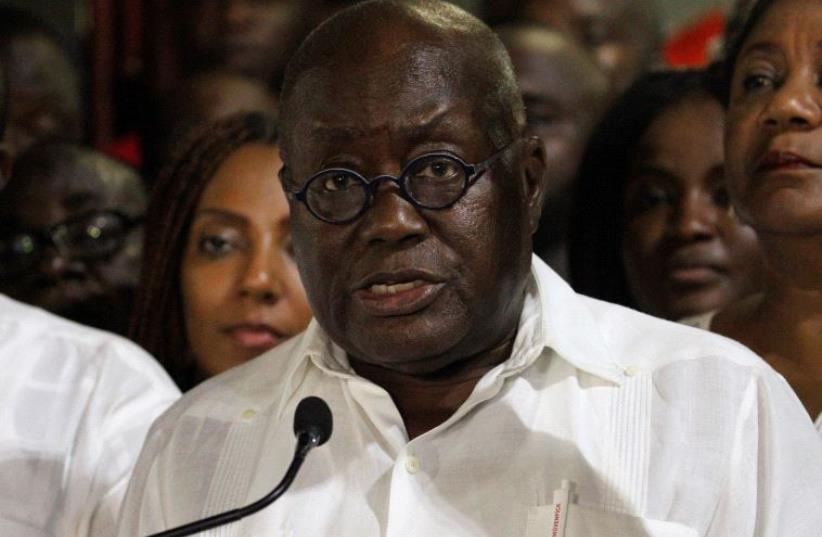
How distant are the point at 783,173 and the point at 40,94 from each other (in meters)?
2.59

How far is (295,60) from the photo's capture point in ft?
7.54

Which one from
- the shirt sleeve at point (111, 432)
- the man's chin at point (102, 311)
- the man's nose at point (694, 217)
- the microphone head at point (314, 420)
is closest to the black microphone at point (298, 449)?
the microphone head at point (314, 420)

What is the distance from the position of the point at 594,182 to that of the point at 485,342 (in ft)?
4.44

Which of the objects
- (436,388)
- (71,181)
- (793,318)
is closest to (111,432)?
(436,388)

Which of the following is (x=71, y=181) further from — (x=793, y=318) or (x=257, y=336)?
(x=793, y=318)

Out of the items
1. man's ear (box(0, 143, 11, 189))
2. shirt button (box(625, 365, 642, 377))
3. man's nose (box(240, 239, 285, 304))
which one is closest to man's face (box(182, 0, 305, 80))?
man's nose (box(240, 239, 285, 304))

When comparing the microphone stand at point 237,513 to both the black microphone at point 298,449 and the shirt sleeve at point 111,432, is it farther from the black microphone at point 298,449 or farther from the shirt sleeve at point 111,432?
the shirt sleeve at point 111,432

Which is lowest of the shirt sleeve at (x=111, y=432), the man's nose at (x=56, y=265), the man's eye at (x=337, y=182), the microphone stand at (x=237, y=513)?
the shirt sleeve at (x=111, y=432)

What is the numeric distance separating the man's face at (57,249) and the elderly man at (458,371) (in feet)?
4.47

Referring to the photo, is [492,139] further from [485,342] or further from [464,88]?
[485,342]

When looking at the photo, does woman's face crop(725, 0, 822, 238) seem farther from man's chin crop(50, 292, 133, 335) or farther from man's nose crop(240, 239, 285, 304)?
man's chin crop(50, 292, 133, 335)

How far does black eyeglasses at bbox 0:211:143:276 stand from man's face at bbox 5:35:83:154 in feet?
2.33

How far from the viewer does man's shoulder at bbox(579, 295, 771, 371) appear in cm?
217

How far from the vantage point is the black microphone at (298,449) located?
1948 millimetres
